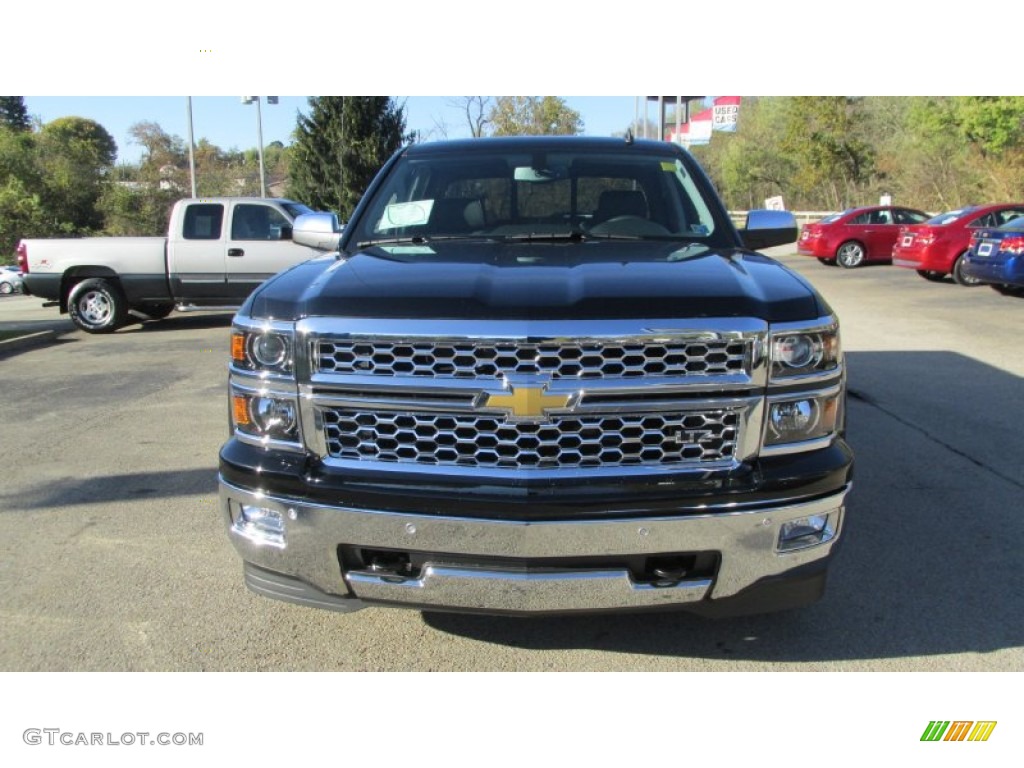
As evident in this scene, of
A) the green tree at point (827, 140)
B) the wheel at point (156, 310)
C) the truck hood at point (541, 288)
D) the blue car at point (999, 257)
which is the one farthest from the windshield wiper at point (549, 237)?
the green tree at point (827, 140)

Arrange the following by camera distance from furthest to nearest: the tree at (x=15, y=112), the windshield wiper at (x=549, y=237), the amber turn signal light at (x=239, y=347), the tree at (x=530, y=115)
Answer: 1. the tree at (x=15, y=112)
2. the tree at (x=530, y=115)
3. the windshield wiper at (x=549, y=237)
4. the amber turn signal light at (x=239, y=347)

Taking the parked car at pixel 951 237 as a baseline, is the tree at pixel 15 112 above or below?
above

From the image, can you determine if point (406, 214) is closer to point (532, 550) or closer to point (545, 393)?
point (545, 393)

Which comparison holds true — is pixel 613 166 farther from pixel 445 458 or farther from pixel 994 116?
pixel 994 116

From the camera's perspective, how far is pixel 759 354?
8.54ft

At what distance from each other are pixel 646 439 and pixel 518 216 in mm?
1736

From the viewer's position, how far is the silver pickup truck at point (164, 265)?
41.3 ft

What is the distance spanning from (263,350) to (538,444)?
3.10ft

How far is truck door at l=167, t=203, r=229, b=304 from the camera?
12.6 meters

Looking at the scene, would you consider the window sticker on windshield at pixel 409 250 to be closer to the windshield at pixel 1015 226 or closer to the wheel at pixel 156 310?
the wheel at pixel 156 310

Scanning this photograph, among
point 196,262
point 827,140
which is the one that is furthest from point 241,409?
point 827,140

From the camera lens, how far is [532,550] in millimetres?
2518

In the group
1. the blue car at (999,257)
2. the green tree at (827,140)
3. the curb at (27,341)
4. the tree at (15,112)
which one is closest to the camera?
the curb at (27,341)

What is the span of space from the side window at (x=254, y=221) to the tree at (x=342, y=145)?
12.4 meters
